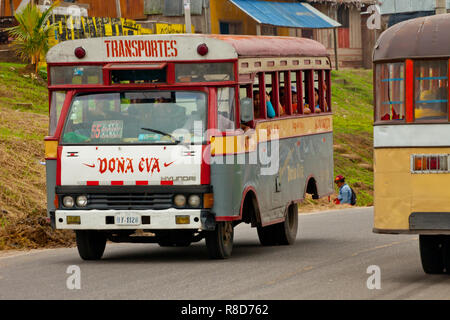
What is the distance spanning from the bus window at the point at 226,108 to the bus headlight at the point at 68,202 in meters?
2.13

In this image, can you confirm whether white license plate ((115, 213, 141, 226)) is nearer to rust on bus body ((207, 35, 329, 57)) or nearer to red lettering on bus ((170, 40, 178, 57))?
red lettering on bus ((170, 40, 178, 57))

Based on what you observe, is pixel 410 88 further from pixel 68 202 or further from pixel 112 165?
pixel 68 202

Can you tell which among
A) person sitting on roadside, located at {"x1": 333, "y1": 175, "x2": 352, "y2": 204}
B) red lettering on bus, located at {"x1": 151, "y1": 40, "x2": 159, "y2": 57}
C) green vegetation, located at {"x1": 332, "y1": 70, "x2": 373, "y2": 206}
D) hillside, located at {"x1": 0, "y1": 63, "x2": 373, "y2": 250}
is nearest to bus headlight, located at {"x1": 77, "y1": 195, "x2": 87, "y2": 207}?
red lettering on bus, located at {"x1": 151, "y1": 40, "x2": 159, "y2": 57}

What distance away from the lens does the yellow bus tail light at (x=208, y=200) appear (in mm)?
14102

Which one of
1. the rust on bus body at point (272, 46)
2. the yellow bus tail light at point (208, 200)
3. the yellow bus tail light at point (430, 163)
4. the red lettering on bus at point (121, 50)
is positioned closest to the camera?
the yellow bus tail light at point (430, 163)

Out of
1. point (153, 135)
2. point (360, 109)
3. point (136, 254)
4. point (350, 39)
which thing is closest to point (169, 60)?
point (153, 135)

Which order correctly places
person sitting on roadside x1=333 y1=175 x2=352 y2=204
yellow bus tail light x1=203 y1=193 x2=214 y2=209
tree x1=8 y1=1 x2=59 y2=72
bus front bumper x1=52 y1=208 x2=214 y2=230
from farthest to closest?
tree x1=8 y1=1 x2=59 y2=72 < person sitting on roadside x1=333 y1=175 x2=352 y2=204 < yellow bus tail light x1=203 y1=193 x2=214 y2=209 < bus front bumper x1=52 y1=208 x2=214 y2=230

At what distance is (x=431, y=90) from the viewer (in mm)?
12359

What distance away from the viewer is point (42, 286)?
40.8 feet

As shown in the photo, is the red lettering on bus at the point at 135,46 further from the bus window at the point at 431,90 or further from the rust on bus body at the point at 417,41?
the bus window at the point at 431,90

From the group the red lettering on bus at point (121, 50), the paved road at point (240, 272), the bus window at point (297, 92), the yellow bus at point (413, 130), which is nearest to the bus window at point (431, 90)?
the yellow bus at point (413, 130)

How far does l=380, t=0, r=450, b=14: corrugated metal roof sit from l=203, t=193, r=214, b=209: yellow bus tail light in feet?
123

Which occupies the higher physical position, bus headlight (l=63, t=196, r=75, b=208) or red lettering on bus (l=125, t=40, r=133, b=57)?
red lettering on bus (l=125, t=40, r=133, b=57)

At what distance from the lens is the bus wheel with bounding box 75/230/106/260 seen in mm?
14891
